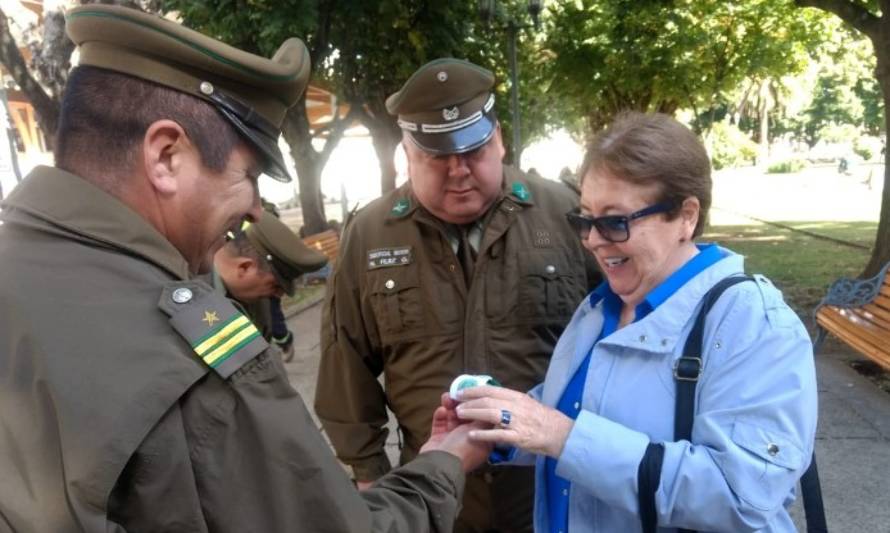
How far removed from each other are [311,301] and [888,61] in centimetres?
766

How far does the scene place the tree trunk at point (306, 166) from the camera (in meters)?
12.1

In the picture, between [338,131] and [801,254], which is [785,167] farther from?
[338,131]

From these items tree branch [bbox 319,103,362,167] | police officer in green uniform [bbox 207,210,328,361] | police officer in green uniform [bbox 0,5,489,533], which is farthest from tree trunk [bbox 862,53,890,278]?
tree branch [bbox 319,103,362,167]

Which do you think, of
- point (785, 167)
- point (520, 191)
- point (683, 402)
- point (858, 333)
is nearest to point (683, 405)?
point (683, 402)

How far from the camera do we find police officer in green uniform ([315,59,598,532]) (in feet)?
7.77

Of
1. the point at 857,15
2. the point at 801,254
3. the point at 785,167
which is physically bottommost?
the point at 785,167

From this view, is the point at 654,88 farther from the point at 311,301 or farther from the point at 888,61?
the point at 311,301

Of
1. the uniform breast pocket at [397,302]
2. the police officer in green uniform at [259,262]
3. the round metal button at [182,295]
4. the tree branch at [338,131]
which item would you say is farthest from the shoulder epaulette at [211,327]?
the tree branch at [338,131]

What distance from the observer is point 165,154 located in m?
1.22

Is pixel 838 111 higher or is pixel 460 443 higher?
pixel 838 111

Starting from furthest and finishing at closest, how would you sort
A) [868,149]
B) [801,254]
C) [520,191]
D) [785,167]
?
1. [868,149]
2. [785,167]
3. [801,254]
4. [520,191]

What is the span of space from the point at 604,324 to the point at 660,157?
47 cm

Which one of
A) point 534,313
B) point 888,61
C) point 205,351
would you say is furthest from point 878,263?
point 205,351

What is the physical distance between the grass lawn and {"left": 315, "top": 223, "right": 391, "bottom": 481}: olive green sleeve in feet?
20.6
